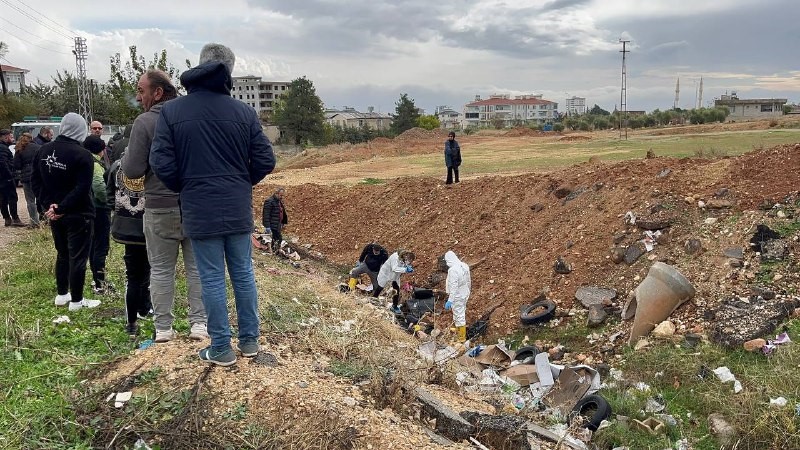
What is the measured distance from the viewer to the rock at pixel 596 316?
25.1ft

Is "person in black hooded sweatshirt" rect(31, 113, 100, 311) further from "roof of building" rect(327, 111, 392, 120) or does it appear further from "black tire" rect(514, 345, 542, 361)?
"roof of building" rect(327, 111, 392, 120)

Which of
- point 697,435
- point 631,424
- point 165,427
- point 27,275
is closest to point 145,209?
point 165,427

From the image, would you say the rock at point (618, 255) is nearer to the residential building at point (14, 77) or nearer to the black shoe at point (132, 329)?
the black shoe at point (132, 329)

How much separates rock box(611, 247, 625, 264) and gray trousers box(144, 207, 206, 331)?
21.7 feet

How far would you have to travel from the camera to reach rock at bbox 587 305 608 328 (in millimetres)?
7645

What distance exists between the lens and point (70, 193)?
465 centimetres

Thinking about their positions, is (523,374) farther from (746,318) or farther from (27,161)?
(27,161)

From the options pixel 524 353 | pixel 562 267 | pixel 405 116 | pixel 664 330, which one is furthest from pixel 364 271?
pixel 405 116

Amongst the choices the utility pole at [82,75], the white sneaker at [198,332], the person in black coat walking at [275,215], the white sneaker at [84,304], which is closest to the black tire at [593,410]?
the white sneaker at [198,332]

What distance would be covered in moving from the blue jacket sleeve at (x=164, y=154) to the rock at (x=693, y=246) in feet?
23.6

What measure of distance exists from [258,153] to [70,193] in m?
2.22

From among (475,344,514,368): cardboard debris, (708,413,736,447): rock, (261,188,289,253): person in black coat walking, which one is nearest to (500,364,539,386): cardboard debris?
(475,344,514,368): cardboard debris

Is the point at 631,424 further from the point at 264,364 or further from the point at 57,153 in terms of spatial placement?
the point at 57,153

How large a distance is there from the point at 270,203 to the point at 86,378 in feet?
26.0
